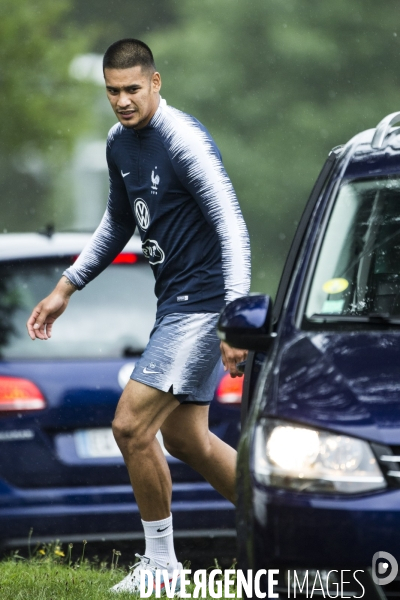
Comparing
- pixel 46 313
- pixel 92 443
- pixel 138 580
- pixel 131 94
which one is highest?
pixel 131 94

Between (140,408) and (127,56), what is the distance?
129 centimetres

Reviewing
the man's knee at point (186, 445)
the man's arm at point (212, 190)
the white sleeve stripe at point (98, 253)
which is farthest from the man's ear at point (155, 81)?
the man's knee at point (186, 445)

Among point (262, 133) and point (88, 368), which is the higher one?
point (262, 133)

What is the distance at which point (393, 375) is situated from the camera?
10.3ft

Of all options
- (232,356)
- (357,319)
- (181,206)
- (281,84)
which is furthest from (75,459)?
(281,84)

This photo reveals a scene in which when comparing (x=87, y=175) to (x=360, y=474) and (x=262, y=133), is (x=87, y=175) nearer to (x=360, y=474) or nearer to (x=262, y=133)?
(x=262, y=133)

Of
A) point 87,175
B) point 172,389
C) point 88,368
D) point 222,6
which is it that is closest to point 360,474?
point 172,389

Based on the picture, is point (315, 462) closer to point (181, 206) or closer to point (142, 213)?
point (181, 206)

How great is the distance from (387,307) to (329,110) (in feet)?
60.2

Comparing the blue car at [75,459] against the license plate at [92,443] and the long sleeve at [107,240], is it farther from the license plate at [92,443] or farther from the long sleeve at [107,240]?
the long sleeve at [107,240]

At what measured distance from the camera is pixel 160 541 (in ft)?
15.6

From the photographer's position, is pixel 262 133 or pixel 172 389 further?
pixel 262 133

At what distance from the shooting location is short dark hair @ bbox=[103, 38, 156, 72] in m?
4.66

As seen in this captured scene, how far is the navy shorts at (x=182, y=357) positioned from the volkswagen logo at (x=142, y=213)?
0.36 meters
